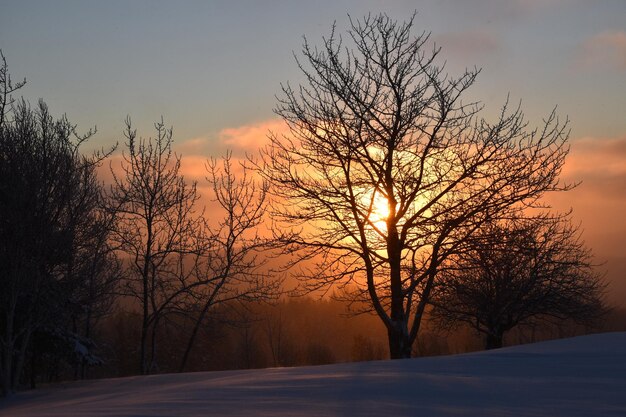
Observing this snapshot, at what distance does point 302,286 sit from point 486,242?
440 cm

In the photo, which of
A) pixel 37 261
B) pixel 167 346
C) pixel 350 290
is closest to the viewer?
pixel 37 261

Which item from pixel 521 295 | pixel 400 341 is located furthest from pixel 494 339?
pixel 400 341

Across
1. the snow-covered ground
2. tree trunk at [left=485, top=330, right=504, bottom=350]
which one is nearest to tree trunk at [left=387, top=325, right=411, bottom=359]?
the snow-covered ground

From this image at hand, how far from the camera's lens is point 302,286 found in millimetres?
16156

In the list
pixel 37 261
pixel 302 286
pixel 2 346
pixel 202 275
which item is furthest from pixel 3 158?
pixel 202 275

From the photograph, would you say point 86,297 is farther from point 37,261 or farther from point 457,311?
point 457,311

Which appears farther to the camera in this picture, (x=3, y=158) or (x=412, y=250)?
(x=412, y=250)

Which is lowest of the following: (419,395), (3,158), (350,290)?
(419,395)

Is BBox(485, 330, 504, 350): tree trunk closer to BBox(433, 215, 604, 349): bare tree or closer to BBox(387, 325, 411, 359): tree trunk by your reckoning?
BBox(433, 215, 604, 349): bare tree

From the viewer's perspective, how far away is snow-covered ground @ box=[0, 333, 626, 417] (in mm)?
4797

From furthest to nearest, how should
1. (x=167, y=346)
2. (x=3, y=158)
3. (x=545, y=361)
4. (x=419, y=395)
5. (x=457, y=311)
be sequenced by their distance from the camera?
(x=167, y=346) → (x=457, y=311) → (x=3, y=158) → (x=545, y=361) → (x=419, y=395)

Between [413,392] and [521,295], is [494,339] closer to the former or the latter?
[521,295]

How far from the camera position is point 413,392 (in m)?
5.44

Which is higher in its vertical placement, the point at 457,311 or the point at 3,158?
the point at 3,158
